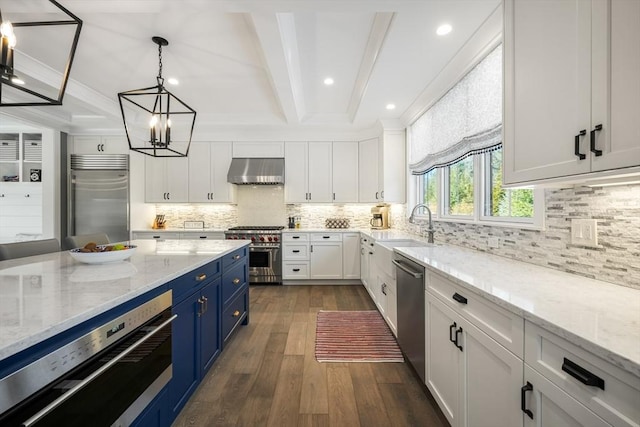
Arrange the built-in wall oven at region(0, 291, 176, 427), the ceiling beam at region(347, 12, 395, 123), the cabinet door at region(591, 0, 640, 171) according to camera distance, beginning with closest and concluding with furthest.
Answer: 1. the built-in wall oven at region(0, 291, 176, 427)
2. the cabinet door at region(591, 0, 640, 171)
3. the ceiling beam at region(347, 12, 395, 123)

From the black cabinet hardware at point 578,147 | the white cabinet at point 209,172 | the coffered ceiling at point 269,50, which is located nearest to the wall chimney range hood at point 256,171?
the white cabinet at point 209,172

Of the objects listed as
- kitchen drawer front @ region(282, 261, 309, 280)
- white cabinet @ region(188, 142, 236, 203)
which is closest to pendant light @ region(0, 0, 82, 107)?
white cabinet @ region(188, 142, 236, 203)

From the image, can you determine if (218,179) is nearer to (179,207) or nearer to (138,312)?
(179,207)

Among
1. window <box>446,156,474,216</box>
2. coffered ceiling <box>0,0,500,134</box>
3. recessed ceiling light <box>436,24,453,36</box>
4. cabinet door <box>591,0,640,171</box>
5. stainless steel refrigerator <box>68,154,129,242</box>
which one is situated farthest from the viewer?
stainless steel refrigerator <box>68,154,129,242</box>

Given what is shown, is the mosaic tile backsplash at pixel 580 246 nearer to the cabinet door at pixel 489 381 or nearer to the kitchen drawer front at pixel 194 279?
the cabinet door at pixel 489 381

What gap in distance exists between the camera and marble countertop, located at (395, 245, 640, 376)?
670 mm

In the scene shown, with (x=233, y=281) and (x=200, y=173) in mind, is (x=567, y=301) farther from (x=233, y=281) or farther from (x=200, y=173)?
(x=200, y=173)

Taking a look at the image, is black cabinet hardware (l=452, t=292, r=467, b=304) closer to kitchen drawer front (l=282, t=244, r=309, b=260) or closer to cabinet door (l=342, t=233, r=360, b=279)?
cabinet door (l=342, t=233, r=360, b=279)

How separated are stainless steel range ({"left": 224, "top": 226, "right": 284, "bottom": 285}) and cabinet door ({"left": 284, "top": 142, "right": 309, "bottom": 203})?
79 cm

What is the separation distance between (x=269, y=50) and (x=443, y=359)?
2.63 meters

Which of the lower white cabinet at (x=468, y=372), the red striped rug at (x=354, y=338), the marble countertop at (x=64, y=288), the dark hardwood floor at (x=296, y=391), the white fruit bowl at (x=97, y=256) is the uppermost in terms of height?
the white fruit bowl at (x=97, y=256)

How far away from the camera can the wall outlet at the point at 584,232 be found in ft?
4.20

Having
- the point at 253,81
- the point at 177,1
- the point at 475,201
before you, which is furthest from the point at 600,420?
the point at 253,81

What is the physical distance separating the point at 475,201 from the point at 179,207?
4.81 metres
